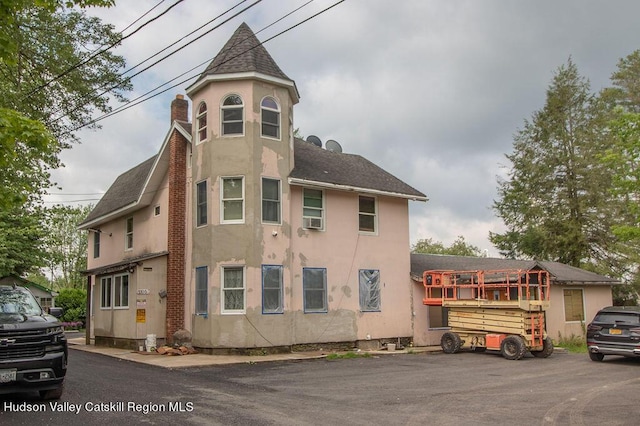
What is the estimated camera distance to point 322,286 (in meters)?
20.1

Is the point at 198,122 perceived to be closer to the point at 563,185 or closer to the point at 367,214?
the point at 367,214

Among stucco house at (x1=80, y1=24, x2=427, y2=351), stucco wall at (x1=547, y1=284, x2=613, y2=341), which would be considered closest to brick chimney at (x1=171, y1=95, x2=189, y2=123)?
stucco house at (x1=80, y1=24, x2=427, y2=351)

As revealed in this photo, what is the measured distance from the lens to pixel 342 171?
2214 centimetres

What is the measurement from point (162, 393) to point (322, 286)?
985 centimetres

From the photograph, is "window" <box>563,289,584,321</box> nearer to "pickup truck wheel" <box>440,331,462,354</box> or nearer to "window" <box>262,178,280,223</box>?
"pickup truck wheel" <box>440,331,462,354</box>

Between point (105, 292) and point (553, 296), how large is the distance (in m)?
19.6

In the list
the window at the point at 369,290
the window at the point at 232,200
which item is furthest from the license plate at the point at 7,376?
the window at the point at 369,290

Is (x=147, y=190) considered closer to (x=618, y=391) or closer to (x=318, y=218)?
(x=318, y=218)

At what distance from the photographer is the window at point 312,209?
65.7 feet

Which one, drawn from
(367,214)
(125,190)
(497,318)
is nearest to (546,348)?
(497,318)

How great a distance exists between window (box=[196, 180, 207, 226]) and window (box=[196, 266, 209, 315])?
1669mm

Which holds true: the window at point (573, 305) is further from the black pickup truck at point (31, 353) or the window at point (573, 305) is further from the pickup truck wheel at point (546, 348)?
the black pickup truck at point (31, 353)

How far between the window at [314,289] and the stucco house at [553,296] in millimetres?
4448

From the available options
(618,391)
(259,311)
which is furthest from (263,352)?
(618,391)
